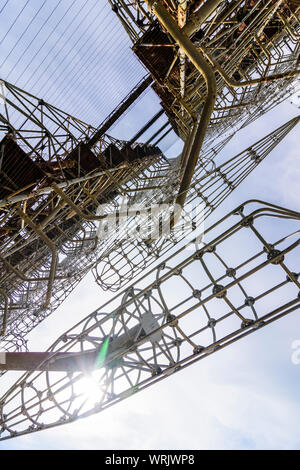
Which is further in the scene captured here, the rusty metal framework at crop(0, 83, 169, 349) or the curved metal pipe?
the rusty metal framework at crop(0, 83, 169, 349)

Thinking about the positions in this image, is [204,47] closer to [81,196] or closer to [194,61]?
[194,61]

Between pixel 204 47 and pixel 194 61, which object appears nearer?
pixel 194 61

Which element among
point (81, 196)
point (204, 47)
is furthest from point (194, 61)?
point (81, 196)

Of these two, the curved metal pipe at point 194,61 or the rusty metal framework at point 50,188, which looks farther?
the rusty metal framework at point 50,188

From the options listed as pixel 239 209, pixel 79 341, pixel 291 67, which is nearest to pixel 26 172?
pixel 79 341

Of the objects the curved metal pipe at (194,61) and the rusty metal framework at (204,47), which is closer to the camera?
the curved metal pipe at (194,61)

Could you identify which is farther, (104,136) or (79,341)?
(104,136)

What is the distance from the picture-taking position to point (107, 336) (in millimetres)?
7035

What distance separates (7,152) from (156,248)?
5.89 meters

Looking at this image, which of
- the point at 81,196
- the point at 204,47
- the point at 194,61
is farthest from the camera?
the point at 81,196

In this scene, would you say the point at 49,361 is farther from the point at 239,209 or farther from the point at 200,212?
the point at 200,212

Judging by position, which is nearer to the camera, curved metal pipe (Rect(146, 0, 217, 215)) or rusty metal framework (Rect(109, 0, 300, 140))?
curved metal pipe (Rect(146, 0, 217, 215))

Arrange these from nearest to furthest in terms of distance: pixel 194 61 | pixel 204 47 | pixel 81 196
Result: pixel 194 61 → pixel 204 47 → pixel 81 196
